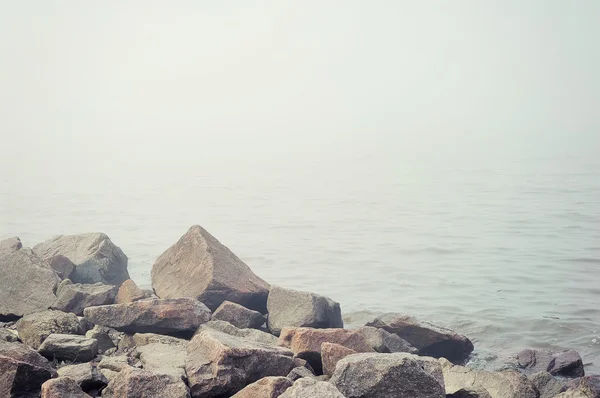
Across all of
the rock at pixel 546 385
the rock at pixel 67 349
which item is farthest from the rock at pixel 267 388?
the rock at pixel 546 385

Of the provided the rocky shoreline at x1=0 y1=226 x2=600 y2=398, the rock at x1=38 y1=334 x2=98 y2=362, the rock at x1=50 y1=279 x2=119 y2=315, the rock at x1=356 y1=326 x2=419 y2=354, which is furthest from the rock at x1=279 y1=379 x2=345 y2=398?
the rock at x1=50 y1=279 x2=119 y2=315

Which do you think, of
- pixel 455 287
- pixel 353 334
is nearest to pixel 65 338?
pixel 353 334

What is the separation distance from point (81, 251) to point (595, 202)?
24466 millimetres

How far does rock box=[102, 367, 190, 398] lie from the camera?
16.8 feet

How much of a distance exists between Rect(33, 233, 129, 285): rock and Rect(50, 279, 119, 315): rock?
1872 millimetres

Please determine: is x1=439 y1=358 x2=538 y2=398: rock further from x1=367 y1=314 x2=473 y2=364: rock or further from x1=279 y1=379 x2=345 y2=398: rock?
x1=279 y1=379 x2=345 y2=398: rock

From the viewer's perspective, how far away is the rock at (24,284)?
26.6 feet

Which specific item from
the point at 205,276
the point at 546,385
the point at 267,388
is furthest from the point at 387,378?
the point at 205,276

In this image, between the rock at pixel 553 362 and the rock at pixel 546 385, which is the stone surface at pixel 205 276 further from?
the rock at pixel 546 385

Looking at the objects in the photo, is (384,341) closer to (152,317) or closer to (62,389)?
(152,317)

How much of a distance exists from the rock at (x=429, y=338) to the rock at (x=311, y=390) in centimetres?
397

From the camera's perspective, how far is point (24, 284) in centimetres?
852

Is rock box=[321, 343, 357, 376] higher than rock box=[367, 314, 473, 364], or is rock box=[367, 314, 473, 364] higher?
rock box=[321, 343, 357, 376]

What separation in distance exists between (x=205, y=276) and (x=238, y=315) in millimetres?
901
